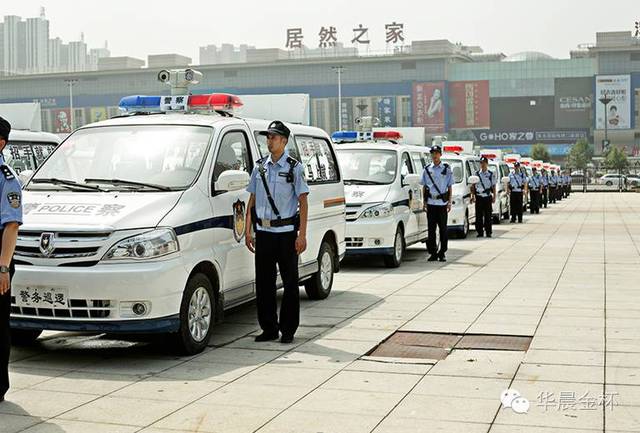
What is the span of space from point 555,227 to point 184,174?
1913 cm

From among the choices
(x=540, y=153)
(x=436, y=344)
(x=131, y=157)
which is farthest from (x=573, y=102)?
(x=131, y=157)

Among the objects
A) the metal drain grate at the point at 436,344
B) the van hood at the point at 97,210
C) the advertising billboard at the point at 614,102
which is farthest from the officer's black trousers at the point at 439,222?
the advertising billboard at the point at 614,102

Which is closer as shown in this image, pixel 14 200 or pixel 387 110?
pixel 14 200

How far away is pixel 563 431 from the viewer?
209 inches

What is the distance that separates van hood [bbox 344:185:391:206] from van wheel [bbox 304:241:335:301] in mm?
3276

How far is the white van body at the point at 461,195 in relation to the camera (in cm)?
1975

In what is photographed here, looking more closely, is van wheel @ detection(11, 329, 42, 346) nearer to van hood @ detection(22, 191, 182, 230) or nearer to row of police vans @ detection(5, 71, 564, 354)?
row of police vans @ detection(5, 71, 564, 354)

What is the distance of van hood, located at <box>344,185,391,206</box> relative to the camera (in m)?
13.9

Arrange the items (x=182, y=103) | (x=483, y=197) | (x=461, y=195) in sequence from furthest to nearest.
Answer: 1. (x=483, y=197)
2. (x=461, y=195)
3. (x=182, y=103)

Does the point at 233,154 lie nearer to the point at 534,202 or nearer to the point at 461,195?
the point at 461,195

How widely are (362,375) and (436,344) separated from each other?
1.33m

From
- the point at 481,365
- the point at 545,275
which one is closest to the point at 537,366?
the point at 481,365

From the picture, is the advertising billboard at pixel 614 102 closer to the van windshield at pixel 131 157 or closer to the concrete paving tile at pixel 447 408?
the van windshield at pixel 131 157

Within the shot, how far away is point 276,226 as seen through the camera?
312 inches
